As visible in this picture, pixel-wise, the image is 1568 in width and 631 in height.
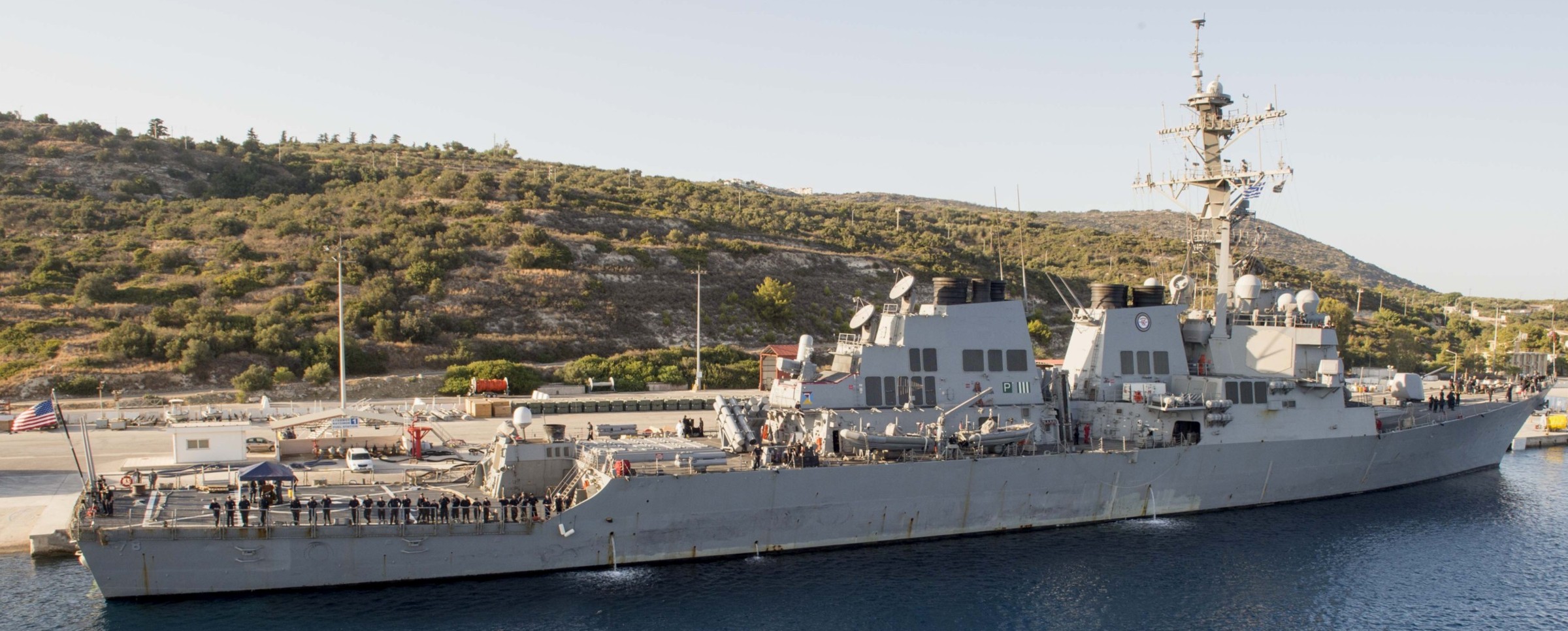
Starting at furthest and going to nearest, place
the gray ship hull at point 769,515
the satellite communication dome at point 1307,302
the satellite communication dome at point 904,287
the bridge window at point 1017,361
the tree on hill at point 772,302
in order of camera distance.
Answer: the tree on hill at point 772,302 → the satellite communication dome at point 1307,302 → the bridge window at point 1017,361 → the satellite communication dome at point 904,287 → the gray ship hull at point 769,515

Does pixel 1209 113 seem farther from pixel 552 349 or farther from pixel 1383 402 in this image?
pixel 552 349

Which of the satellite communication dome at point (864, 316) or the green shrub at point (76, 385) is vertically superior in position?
the satellite communication dome at point (864, 316)

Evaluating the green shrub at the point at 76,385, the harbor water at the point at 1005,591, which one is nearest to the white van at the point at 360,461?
the harbor water at the point at 1005,591

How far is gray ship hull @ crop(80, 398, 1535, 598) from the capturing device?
19.6 m

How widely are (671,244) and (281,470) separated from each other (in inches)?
2125

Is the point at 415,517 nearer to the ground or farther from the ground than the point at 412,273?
nearer to the ground

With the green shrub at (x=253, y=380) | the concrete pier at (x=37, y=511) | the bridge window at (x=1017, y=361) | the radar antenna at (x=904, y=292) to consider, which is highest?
the radar antenna at (x=904, y=292)

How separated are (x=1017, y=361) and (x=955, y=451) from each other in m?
3.86

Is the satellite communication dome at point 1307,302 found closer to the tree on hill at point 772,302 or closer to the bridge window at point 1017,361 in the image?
the bridge window at point 1017,361

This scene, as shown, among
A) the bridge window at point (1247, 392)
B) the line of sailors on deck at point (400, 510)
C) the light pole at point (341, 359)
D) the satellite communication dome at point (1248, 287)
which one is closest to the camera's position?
the line of sailors on deck at point (400, 510)

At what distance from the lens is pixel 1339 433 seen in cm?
2967

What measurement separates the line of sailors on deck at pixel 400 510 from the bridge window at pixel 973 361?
11.2m

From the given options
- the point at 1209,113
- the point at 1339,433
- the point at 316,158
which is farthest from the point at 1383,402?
the point at 316,158

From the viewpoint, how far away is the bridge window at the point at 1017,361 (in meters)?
27.2
